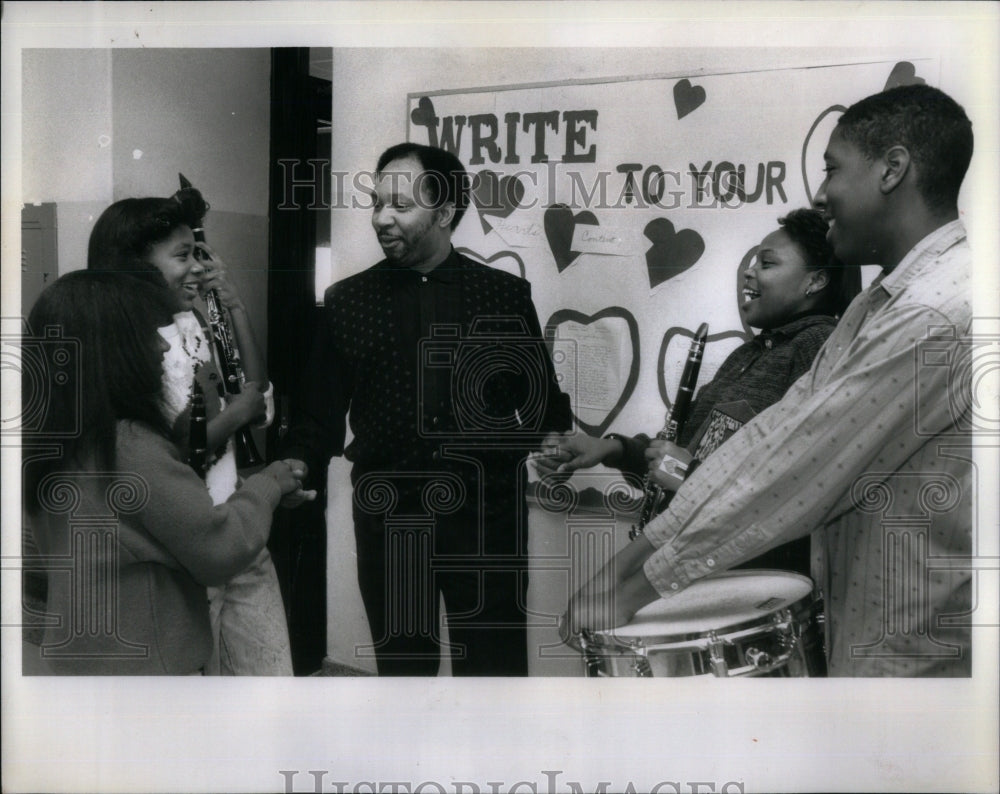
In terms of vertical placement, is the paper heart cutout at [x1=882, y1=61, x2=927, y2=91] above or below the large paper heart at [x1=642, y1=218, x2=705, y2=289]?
above

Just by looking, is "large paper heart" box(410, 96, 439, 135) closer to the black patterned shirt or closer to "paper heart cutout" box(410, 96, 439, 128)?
"paper heart cutout" box(410, 96, 439, 128)

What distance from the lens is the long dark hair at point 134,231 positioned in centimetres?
379

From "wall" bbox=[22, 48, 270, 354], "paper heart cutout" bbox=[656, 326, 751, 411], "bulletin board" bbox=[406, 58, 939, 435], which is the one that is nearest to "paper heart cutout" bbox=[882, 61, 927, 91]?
"bulletin board" bbox=[406, 58, 939, 435]

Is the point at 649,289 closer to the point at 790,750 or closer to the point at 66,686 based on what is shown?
the point at 790,750

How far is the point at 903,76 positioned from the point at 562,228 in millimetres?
1223

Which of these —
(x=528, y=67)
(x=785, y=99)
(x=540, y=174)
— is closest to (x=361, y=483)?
(x=540, y=174)

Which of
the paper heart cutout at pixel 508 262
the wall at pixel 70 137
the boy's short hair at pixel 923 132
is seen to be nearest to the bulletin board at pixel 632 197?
the paper heart cutout at pixel 508 262

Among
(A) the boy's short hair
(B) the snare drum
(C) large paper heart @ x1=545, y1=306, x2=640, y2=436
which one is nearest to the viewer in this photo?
(B) the snare drum

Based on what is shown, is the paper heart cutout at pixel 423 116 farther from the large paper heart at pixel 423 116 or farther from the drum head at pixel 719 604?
the drum head at pixel 719 604

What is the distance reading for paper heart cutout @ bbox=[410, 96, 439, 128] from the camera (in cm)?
379

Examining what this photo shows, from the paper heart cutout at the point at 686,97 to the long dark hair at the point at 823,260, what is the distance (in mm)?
473

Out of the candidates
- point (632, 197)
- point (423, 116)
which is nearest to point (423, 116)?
point (423, 116)

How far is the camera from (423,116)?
3795 mm

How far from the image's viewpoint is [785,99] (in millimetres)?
3748
